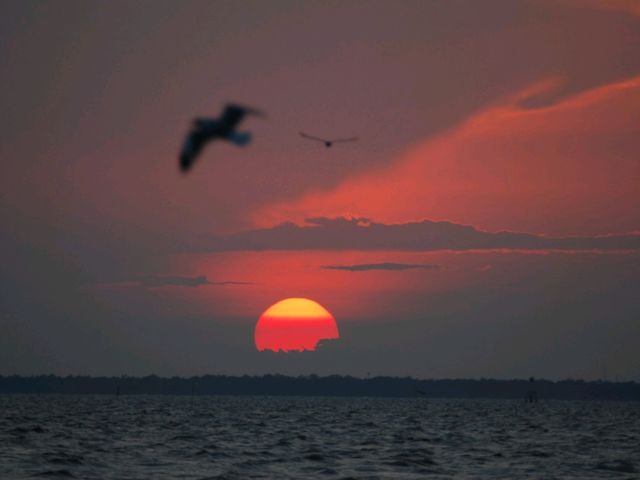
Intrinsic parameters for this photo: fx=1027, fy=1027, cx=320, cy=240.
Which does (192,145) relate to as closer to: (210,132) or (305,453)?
(210,132)

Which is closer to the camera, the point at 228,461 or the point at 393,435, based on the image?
the point at 228,461

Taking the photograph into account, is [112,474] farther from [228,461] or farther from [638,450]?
[638,450]

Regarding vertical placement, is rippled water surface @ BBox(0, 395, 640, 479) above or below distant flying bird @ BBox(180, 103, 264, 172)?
below

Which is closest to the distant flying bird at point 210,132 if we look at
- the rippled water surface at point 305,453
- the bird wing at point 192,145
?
the bird wing at point 192,145

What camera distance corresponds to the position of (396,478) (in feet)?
202

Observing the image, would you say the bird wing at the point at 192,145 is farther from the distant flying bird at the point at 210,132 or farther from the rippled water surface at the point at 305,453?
the rippled water surface at the point at 305,453

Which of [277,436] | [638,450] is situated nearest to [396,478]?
[638,450]

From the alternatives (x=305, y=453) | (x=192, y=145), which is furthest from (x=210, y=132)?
(x=305, y=453)

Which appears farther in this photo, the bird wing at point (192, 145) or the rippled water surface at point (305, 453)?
the rippled water surface at point (305, 453)

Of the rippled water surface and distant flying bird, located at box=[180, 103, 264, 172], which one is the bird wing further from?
the rippled water surface

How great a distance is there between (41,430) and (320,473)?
53672mm

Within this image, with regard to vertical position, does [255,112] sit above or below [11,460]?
above

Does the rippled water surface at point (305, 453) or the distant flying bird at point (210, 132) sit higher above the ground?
the distant flying bird at point (210, 132)

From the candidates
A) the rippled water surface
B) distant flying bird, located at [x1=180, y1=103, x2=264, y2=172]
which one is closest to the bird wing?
distant flying bird, located at [x1=180, y1=103, x2=264, y2=172]
